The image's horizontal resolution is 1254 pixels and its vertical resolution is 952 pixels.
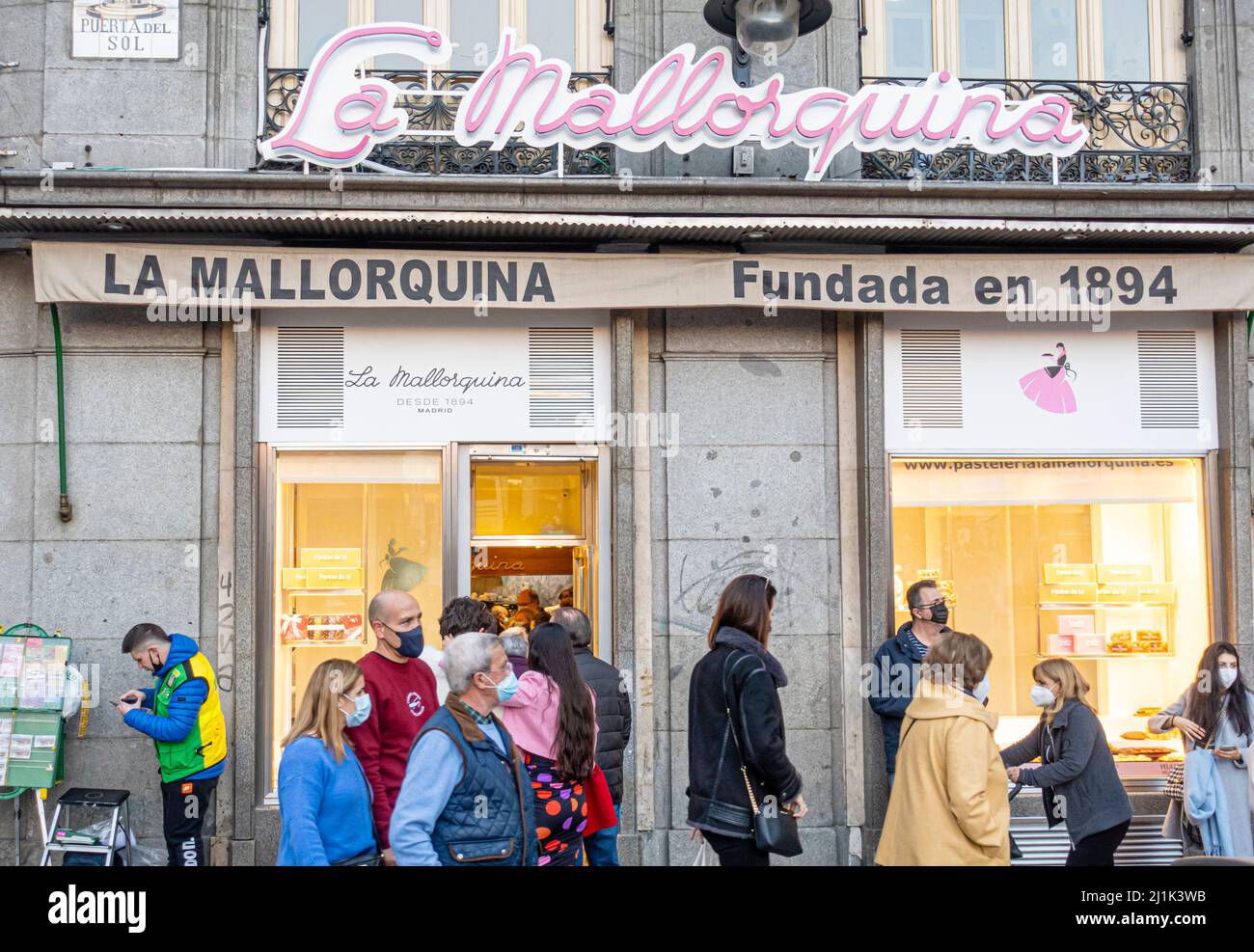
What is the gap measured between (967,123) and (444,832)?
6.94 metres

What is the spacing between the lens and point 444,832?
14.4 ft

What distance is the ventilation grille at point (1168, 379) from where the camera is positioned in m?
9.85

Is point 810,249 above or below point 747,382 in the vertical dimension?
above

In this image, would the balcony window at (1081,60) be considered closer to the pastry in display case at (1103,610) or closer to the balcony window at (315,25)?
the pastry in display case at (1103,610)

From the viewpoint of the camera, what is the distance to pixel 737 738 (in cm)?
580

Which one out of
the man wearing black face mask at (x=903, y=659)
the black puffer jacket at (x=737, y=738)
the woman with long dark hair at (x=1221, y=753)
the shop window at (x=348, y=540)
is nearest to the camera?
the black puffer jacket at (x=737, y=738)

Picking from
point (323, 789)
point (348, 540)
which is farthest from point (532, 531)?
point (323, 789)

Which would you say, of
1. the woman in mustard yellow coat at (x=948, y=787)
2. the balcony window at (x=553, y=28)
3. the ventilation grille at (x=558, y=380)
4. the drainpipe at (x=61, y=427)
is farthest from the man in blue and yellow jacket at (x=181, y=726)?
the balcony window at (x=553, y=28)

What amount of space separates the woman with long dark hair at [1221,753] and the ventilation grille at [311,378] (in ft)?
21.7

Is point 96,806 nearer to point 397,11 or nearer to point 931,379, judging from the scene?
point 397,11

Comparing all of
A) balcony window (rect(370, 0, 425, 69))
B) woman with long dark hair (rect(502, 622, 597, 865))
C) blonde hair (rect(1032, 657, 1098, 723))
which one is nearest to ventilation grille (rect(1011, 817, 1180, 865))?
blonde hair (rect(1032, 657, 1098, 723))

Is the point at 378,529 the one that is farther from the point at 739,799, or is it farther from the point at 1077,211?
the point at 1077,211

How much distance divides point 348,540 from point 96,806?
103 inches
